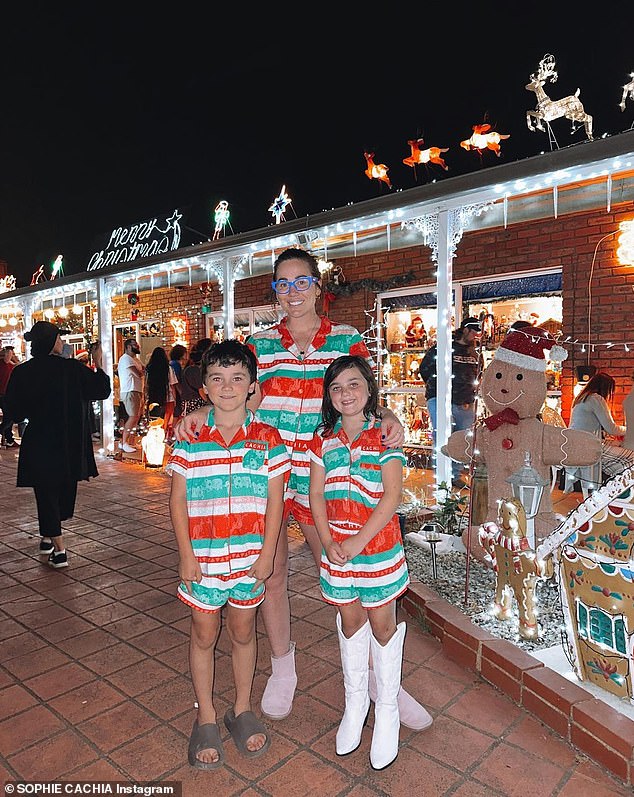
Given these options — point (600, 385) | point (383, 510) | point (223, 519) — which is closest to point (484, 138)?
point (600, 385)

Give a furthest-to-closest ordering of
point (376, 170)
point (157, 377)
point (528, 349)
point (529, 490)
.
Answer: point (157, 377) → point (376, 170) → point (528, 349) → point (529, 490)

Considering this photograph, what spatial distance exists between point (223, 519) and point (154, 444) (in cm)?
632

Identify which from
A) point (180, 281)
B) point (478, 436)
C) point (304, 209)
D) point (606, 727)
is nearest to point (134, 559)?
point (478, 436)

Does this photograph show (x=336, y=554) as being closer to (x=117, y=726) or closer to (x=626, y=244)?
(x=117, y=726)

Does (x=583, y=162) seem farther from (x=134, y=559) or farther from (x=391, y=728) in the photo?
(x=134, y=559)

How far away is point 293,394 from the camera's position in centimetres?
259

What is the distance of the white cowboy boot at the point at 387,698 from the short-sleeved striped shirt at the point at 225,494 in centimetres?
63

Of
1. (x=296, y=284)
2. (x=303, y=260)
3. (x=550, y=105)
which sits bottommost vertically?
(x=296, y=284)

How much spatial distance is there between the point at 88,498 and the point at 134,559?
239 cm

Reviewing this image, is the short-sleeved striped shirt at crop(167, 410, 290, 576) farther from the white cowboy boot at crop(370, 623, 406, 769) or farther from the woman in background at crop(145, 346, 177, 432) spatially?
the woman in background at crop(145, 346, 177, 432)

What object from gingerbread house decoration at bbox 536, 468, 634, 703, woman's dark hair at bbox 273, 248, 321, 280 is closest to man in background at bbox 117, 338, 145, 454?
woman's dark hair at bbox 273, 248, 321, 280

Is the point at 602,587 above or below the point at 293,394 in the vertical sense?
below

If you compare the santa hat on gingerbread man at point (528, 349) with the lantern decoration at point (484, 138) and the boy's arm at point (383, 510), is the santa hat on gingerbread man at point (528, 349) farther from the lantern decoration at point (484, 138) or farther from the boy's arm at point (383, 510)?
the lantern decoration at point (484, 138)

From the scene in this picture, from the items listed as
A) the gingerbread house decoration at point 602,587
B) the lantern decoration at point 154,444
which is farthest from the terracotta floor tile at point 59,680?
the lantern decoration at point 154,444
